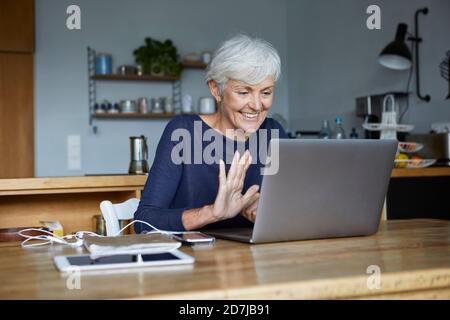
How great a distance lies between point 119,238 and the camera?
3.70 ft

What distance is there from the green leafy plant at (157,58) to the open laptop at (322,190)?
138 inches

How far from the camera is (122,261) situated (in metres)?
0.95

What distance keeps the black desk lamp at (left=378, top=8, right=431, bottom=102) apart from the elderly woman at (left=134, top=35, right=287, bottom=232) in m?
1.82

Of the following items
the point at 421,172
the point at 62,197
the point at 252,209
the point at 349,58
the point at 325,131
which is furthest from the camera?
the point at 349,58

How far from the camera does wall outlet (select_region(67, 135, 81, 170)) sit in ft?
15.4

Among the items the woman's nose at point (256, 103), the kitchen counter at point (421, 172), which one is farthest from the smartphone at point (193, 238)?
the kitchen counter at point (421, 172)

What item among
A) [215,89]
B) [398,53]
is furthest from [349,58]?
[215,89]

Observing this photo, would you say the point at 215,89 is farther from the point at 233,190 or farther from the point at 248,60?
the point at 233,190

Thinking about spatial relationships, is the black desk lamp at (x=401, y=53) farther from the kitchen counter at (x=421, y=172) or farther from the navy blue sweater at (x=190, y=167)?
the navy blue sweater at (x=190, y=167)

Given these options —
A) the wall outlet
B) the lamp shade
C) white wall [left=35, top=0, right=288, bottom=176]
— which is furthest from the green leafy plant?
the lamp shade

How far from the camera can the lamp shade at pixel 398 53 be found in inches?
135

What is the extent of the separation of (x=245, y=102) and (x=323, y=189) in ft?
1.73

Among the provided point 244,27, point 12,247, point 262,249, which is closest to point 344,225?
point 262,249
